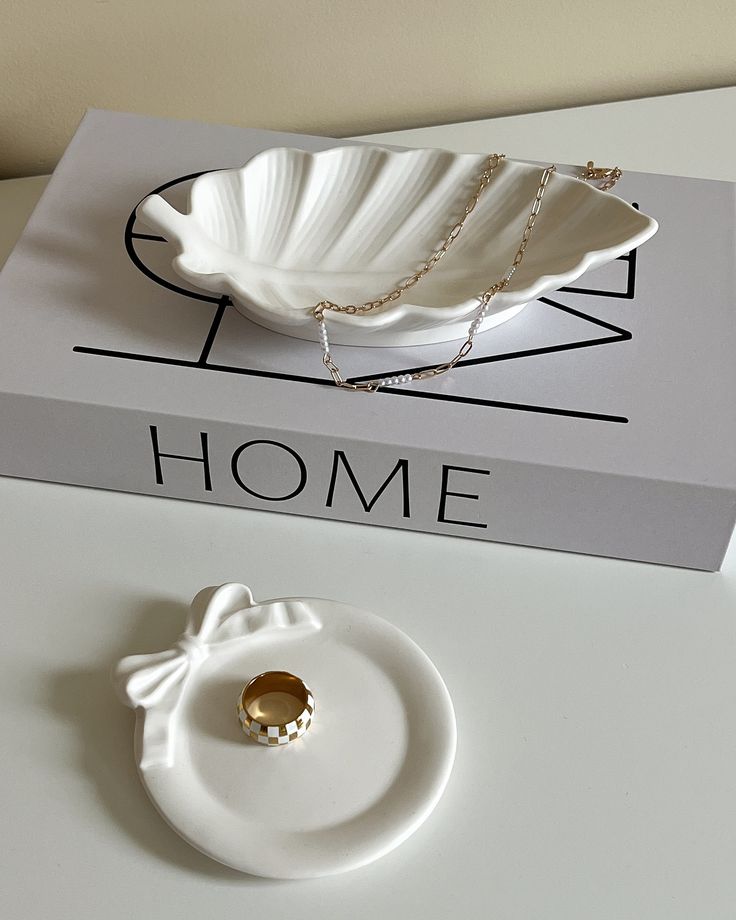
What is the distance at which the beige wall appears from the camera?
0.84 metres

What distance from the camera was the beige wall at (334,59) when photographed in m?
0.84

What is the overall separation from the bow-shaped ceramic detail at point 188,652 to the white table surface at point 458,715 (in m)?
0.02

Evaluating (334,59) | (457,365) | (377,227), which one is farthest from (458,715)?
(334,59)

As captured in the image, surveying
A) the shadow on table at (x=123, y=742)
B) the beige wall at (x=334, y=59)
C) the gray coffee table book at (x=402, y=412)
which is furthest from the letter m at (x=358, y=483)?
the beige wall at (x=334, y=59)

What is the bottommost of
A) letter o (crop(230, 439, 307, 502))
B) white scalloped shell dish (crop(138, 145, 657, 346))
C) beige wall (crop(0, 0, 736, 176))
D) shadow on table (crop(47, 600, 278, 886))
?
shadow on table (crop(47, 600, 278, 886))

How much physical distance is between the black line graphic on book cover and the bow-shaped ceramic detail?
0.13 meters

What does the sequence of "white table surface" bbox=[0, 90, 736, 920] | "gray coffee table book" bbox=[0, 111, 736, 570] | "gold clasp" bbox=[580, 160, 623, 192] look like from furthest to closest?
"gold clasp" bbox=[580, 160, 623, 192] → "gray coffee table book" bbox=[0, 111, 736, 570] → "white table surface" bbox=[0, 90, 736, 920]

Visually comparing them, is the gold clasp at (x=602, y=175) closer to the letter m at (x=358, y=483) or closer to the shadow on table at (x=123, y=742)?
the letter m at (x=358, y=483)

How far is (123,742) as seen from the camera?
496 mm

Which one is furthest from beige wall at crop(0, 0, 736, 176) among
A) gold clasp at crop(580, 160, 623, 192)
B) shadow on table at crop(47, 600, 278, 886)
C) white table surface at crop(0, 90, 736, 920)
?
shadow on table at crop(47, 600, 278, 886)

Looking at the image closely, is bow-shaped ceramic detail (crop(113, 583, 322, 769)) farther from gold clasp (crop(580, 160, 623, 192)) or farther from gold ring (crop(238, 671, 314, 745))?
gold clasp (crop(580, 160, 623, 192))

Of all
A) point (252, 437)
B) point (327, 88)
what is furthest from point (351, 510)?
point (327, 88)

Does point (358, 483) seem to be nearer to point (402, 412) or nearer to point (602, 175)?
point (402, 412)

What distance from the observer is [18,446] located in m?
0.61
